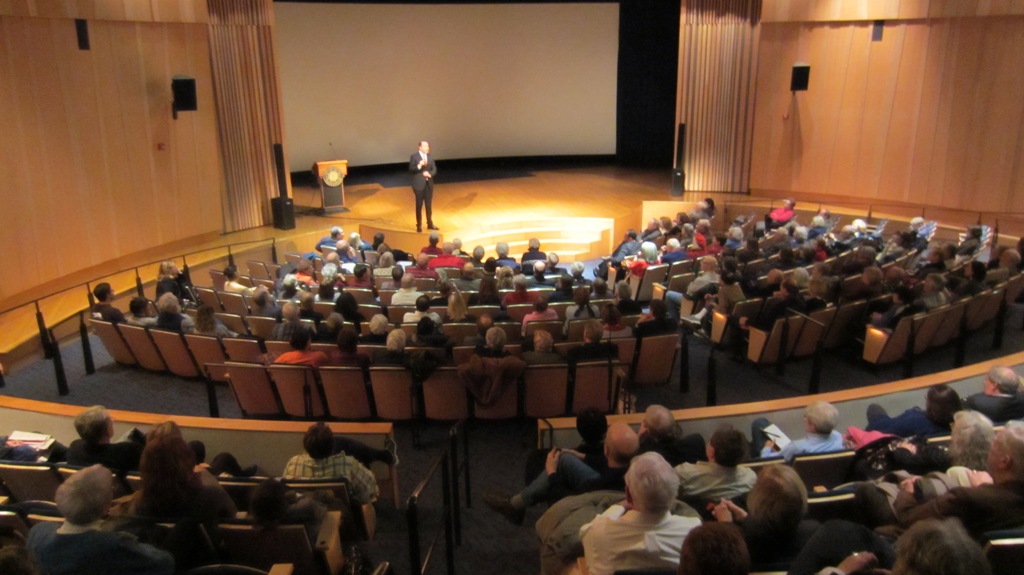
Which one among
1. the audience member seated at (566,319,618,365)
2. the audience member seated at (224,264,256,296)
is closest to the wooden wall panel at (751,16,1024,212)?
the audience member seated at (566,319,618,365)

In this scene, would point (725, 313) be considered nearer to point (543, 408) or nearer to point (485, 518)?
point (543, 408)

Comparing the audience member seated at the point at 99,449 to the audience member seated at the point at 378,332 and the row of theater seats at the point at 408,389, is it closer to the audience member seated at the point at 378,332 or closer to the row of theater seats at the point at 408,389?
the row of theater seats at the point at 408,389

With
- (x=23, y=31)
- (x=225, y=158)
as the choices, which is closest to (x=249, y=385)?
(x=23, y=31)

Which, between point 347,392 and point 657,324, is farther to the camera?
point 657,324

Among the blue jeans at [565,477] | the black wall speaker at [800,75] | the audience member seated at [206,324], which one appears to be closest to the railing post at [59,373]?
the audience member seated at [206,324]

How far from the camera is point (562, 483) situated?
3924 mm

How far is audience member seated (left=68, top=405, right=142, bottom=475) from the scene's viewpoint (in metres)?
4.26

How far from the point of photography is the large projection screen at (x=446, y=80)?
50.6 feet

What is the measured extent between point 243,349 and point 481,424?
2.18 metres

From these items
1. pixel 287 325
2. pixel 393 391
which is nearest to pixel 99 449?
pixel 393 391

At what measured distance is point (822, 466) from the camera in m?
4.09

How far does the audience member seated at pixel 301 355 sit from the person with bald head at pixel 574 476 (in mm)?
2152

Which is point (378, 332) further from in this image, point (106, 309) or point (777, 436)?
point (777, 436)

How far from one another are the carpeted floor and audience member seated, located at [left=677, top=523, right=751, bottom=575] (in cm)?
198
